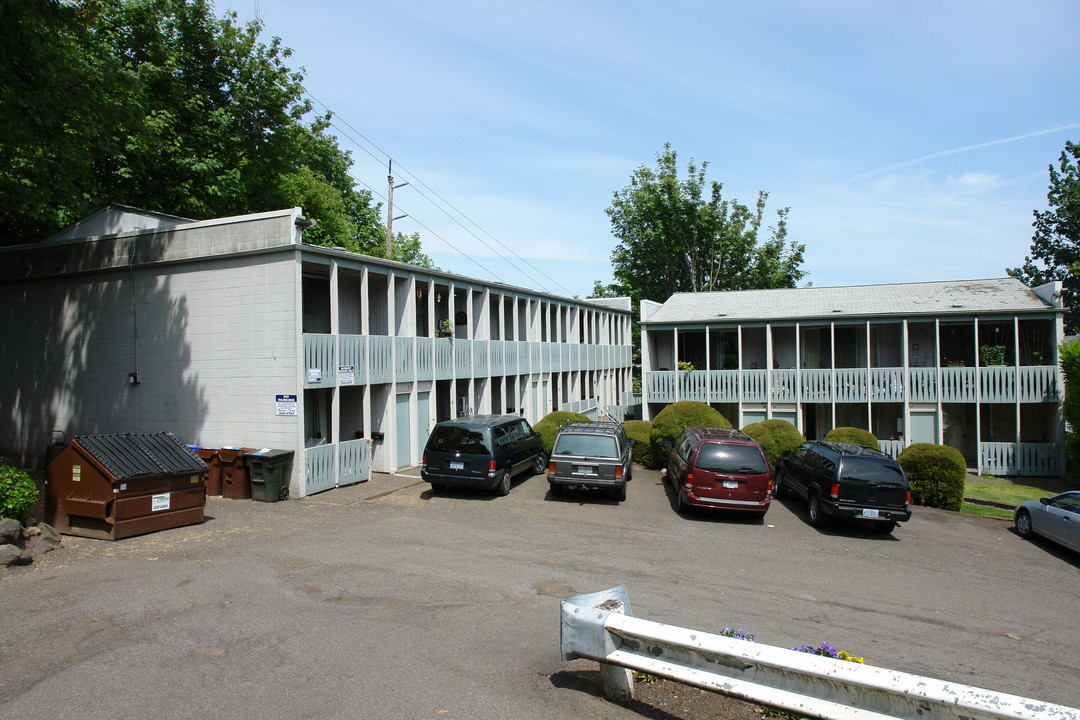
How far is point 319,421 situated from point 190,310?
13.5ft

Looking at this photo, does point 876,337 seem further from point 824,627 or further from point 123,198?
point 123,198

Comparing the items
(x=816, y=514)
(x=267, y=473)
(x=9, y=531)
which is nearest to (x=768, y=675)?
(x=9, y=531)

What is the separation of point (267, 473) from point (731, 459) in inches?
379

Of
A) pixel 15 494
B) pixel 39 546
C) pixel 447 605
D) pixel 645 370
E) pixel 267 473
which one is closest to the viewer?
pixel 447 605

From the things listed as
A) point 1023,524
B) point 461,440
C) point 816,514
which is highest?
point 461,440

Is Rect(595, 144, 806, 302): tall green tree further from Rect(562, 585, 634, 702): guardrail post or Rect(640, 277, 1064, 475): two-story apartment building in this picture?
Rect(562, 585, 634, 702): guardrail post

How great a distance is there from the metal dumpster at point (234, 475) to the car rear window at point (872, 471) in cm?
1225

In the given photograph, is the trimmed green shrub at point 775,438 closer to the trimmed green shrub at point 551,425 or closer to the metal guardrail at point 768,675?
the trimmed green shrub at point 551,425

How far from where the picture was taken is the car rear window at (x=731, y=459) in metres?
14.0

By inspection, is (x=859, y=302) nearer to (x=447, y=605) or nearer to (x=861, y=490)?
(x=861, y=490)

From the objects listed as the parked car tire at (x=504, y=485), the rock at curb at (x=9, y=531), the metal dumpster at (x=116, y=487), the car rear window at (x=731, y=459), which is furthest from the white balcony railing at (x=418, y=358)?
the car rear window at (x=731, y=459)

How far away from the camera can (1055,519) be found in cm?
1336

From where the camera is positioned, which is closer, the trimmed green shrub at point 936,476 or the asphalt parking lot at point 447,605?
the asphalt parking lot at point 447,605

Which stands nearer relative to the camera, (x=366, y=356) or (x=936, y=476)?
(x=366, y=356)
